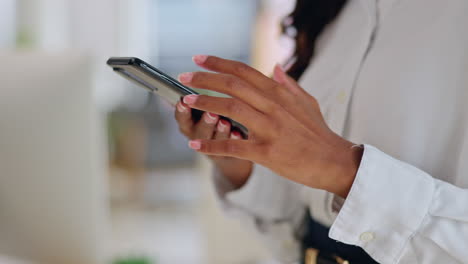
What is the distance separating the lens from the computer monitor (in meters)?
0.87

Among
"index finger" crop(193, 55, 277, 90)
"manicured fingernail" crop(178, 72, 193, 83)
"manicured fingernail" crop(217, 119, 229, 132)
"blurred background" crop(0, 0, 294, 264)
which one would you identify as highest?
"index finger" crop(193, 55, 277, 90)

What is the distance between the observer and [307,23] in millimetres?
Answer: 858

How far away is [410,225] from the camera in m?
0.52

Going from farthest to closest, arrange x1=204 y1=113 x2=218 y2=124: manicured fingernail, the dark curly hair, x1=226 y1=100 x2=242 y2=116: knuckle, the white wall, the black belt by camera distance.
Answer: the white wall, the dark curly hair, the black belt, x1=204 y1=113 x2=218 y2=124: manicured fingernail, x1=226 y1=100 x2=242 y2=116: knuckle

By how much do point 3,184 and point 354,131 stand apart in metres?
0.59

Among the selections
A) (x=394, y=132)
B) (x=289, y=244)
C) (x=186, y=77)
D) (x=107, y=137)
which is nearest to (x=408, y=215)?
(x=394, y=132)

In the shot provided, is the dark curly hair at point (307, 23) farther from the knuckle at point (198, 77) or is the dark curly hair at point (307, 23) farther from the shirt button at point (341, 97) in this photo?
the knuckle at point (198, 77)

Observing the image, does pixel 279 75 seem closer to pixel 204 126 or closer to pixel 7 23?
pixel 204 126

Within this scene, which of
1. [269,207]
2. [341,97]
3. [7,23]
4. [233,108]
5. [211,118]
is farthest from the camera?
[7,23]

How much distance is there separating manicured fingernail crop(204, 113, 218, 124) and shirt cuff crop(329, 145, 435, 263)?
163 mm

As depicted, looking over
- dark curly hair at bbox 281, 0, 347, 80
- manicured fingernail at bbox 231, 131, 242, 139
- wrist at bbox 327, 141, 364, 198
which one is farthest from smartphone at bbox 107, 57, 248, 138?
dark curly hair at bbox 281, 0, 347, 80

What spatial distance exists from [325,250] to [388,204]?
0.24 meters

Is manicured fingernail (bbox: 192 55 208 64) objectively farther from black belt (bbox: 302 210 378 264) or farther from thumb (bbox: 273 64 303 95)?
black belt (bbox: 302 210 378 264)

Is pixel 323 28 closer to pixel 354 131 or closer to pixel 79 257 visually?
pixel 354 131
